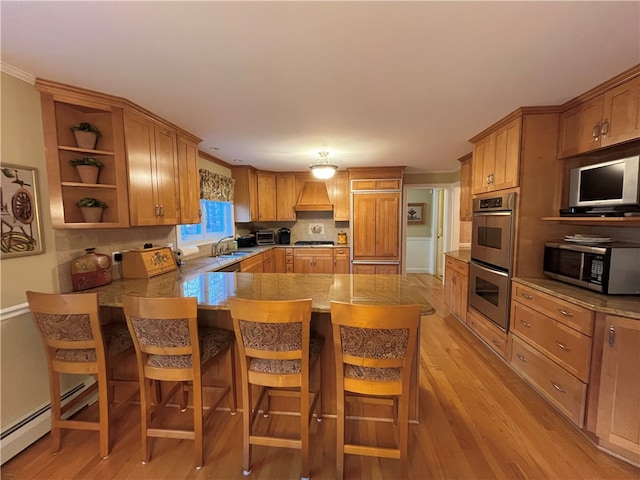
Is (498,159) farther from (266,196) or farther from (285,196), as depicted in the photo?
(266,196)

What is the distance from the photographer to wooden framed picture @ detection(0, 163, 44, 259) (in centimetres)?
167

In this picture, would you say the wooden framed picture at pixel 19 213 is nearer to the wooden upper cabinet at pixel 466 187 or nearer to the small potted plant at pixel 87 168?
the small potted plant at pixel 87 168

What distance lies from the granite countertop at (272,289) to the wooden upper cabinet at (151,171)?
572 mm

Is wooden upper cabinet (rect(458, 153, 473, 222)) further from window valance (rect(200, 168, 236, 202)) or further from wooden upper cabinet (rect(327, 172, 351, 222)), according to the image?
window valance (rect(200, 168, 236, 202))

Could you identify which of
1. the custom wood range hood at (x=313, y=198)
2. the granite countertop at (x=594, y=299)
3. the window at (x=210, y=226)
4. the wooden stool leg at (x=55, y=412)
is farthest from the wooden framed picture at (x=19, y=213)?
the custom wood range hood at (x=313, y=198)

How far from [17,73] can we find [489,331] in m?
4.35

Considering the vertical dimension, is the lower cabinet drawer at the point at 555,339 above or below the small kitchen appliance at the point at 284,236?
below

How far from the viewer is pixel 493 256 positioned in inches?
109

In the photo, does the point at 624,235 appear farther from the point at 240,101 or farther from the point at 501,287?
the point at 240,101

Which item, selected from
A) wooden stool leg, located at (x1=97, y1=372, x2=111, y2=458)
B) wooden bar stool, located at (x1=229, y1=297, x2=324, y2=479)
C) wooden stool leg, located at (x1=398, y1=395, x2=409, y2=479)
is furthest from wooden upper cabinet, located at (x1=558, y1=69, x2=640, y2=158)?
wooden stool leg, located at (x1=97, y1=372, x2=111, y2=458)

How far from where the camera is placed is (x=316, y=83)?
1.86 metres

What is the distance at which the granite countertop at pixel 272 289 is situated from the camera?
179cm

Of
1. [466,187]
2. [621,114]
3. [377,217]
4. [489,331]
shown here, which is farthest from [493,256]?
[377,217]

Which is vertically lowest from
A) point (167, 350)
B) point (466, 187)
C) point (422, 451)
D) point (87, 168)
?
point (422, 451)
